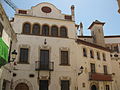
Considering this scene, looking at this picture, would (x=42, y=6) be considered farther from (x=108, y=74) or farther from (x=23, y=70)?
(x=108, y=74)

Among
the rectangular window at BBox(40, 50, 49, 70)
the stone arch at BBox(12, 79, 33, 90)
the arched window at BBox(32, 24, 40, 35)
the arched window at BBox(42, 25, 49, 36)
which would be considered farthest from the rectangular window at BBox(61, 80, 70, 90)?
the arched window at BBox(32, 24, 40, 35)

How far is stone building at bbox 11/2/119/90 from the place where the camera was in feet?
60.4

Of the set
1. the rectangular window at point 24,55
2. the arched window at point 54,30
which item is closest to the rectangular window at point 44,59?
the rectangular window at point 24,55

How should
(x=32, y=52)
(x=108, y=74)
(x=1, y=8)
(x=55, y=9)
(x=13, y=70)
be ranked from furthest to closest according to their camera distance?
(x=108, y=74) < (x=55, y=9) < (x=32, y=52) < (x=13, y=70) < (x=1, y=8)

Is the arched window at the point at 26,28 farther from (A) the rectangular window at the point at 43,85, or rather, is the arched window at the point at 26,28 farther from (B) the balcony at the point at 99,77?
(B) the balcony at the point at 99,77

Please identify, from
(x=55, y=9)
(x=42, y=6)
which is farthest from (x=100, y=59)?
(x=42, y=6)

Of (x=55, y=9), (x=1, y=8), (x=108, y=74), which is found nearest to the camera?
(x=1, y=8)

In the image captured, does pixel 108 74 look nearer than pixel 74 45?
No

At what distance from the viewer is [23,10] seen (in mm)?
20750

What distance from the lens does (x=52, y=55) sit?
19.8 m

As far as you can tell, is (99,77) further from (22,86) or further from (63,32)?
(22,86)

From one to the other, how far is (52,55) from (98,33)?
43.8 feet

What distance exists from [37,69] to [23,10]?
8016mm

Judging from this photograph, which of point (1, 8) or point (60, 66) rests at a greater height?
point (1, 8)
